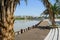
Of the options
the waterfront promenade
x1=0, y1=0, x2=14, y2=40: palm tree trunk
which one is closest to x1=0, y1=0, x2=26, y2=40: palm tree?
x1=0, y1=0, x2=14, y2=40: palm tree trunk

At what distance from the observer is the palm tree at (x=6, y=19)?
19.7 feet

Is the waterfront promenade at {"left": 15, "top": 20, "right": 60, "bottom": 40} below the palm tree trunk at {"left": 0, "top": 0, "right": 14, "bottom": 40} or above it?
below

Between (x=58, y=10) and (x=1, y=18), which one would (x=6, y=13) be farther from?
(x=58, y=10)

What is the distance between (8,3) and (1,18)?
58 centimetres

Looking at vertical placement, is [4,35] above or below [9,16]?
below

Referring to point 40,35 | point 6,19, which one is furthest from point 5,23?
point 40,35

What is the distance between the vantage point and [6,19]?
607 centimetres

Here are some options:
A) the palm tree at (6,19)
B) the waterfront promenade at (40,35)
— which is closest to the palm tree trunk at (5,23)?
the palm tree at (6,19)

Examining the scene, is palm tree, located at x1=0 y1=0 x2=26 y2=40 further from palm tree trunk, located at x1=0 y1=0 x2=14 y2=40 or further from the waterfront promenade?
the waterfront promenade

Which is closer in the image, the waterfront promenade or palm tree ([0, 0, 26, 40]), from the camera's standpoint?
palm tree ([0, 0, 26, 40])

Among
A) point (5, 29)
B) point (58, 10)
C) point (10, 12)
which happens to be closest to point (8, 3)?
point (10, 12)

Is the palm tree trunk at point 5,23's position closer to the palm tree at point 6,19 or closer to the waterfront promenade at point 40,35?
the palm tree at point 6,19

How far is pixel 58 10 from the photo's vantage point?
46.4 meters

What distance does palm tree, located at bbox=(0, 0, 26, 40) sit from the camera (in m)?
6.02
